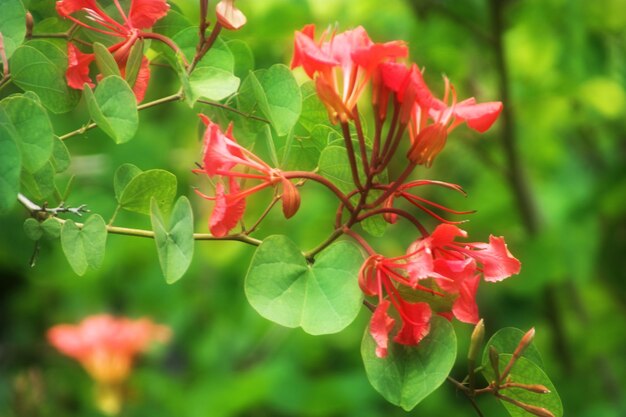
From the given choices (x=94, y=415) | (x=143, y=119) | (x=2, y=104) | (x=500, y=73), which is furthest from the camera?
(x=143, y=119)

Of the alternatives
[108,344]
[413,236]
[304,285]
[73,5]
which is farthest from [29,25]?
[413,236]

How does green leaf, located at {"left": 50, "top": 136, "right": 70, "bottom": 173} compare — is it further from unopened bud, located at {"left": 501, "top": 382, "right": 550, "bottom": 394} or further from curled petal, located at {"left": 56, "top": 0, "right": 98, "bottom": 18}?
unopened bud, located at {"left": 501, "top": 382, "right": 550, "bottom": 394}

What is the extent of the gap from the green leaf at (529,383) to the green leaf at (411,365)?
0.05 metres

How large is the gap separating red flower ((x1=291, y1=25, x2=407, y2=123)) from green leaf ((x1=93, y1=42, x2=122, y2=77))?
110 mm

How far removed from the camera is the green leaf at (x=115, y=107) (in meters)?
0.59

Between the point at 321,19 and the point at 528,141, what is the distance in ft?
1.77

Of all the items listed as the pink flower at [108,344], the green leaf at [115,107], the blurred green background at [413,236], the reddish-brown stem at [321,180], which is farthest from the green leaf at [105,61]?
A: the pink flower at [108,344]

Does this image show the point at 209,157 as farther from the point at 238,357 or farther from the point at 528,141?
the point at 528,141

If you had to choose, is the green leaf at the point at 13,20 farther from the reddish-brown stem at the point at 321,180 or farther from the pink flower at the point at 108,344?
the pink flower at the point at 108,344

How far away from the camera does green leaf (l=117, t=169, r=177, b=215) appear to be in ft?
2.08

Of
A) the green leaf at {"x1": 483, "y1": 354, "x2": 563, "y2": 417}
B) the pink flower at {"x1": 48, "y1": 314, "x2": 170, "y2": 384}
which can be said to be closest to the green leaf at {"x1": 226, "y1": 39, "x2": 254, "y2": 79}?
the green leaf at {"x1": 483, "y1": 354, "x2": 563, "y2": 417}

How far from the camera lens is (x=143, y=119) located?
2.48 meters

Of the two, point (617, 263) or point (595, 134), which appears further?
point (595, 134)

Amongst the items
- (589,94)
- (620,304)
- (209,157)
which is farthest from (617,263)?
(209,157)
